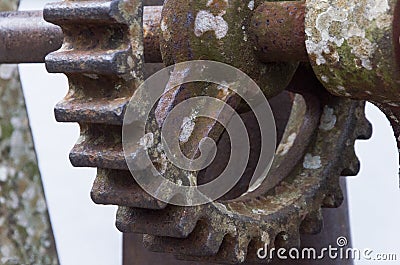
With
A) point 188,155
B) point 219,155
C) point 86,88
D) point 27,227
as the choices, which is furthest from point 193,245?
point 27,227

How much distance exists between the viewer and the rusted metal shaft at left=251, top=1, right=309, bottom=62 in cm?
101

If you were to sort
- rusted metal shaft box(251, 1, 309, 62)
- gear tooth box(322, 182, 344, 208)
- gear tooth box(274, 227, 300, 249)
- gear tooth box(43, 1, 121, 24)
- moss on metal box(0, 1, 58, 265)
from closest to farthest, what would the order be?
gear tooth box(43, 1, 121, 24) < rusted metal shaft box(251, 1, 309, 62) < gear tooth box(274, 227, 300, 249) < gear tooth box(322, 182, 344, 208) < moss on metal box(0, 1, 58, 265)

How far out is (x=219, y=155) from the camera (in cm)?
137

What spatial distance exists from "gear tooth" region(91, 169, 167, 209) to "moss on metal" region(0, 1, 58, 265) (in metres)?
1.16

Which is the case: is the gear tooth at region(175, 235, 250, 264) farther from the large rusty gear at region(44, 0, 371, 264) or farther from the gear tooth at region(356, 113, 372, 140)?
the gear tooth at region(356, 113, 372, 140)

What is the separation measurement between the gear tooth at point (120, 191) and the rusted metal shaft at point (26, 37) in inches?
14.1

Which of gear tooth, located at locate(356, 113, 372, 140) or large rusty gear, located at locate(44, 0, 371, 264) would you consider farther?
gear tooth, located at locate(356, 113, 372, 140)

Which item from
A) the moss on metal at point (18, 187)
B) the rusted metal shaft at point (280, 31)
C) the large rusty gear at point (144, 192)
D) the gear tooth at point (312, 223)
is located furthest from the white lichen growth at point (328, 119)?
the moss on metal at point (18, 187)

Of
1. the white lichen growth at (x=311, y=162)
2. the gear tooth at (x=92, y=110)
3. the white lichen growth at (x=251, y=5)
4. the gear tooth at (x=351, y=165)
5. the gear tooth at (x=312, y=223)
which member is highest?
the white lichen growth at (x=251, y=5)

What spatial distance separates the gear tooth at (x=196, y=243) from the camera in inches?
40.6

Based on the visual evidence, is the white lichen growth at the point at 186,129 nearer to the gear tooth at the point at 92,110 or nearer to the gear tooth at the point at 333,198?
the gear tooth at the point at 92,110

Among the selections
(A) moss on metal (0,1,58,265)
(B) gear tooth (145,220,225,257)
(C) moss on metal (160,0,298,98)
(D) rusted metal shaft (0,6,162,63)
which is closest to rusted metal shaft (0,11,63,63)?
(D) rusted metal shaft (0,6,162,63)

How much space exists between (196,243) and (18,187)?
1.21 meters

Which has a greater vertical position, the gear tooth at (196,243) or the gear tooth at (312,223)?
the gear tooth at (196,243)
